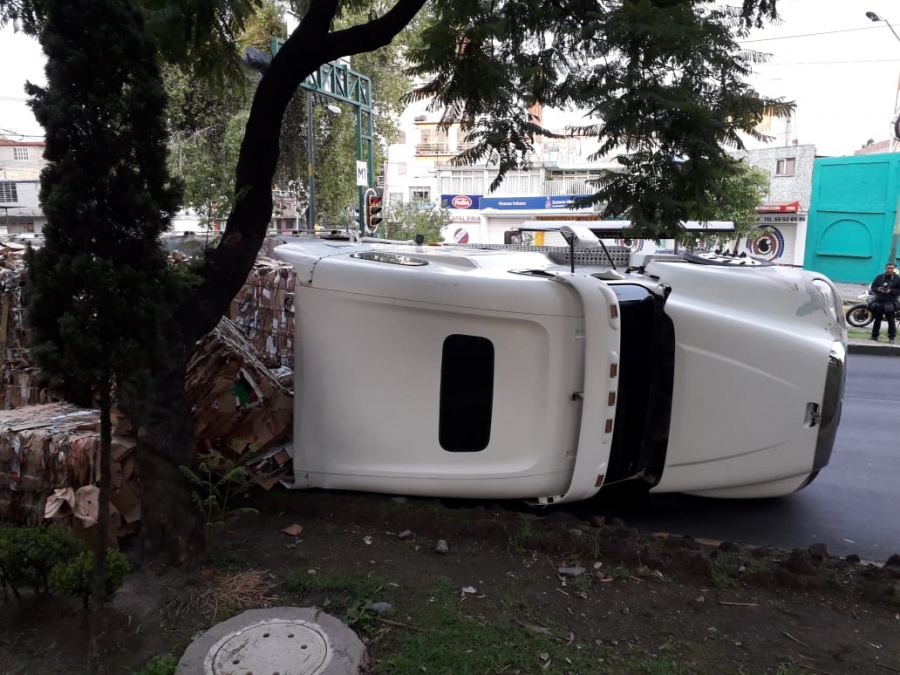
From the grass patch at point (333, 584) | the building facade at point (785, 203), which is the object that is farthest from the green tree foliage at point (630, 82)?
the building facade at point (785, 203)

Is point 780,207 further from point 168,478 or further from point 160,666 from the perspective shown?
point 160,666

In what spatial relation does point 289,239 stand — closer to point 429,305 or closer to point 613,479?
point 429,305

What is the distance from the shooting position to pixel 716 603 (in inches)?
148

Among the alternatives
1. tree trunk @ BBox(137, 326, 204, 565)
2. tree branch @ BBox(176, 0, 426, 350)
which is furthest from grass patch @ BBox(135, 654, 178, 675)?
tree branch @ BBox(176, 0, 426, 350)

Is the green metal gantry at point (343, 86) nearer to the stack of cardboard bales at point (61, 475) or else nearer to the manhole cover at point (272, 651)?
the stack of cardboard bales at point (61, 475)

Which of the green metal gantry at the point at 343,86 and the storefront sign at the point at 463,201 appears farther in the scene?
the storefront sign at the point at 463,201

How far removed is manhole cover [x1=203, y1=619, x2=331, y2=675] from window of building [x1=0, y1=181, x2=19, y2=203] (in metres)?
54.0


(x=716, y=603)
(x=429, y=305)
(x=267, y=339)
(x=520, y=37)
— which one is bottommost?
(x=716, y=603)

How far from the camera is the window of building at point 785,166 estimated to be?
3391 cm

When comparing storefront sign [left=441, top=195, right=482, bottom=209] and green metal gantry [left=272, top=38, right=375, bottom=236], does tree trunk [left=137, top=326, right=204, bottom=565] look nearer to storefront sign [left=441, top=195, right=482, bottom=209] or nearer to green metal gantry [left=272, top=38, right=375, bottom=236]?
green metal gantry [left=272, top=38, right=375, bottom=236]

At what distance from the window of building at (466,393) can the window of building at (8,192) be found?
175 feet

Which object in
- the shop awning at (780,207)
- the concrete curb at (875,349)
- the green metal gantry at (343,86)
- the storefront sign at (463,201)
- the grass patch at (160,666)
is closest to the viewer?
the grass patch at (160,666)

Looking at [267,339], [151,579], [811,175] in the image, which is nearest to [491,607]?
[151,579]

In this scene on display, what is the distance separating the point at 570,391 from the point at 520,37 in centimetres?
287
